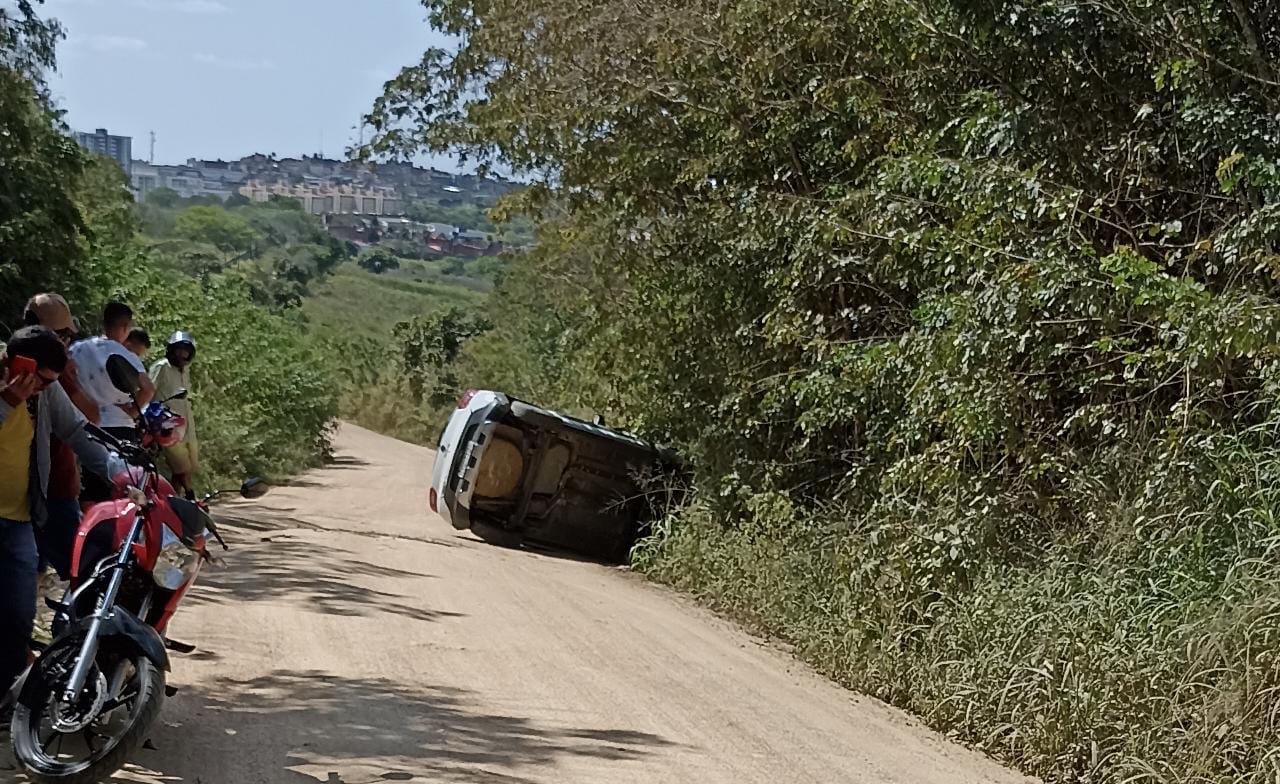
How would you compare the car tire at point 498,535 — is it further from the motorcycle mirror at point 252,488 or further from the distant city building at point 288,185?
the distant city building at point 288,185

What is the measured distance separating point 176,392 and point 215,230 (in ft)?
264

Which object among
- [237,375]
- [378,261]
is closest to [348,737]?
[237,375]

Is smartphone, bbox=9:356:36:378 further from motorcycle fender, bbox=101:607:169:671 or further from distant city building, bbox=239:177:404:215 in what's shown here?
distant city building, bbox=239:177:404:215

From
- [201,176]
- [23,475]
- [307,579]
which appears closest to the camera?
[23,475]

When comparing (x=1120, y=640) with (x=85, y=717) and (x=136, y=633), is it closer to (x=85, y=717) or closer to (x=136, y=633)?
(x=136, y=633)

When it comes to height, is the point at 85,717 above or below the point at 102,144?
below

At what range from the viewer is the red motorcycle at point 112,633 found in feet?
16.0

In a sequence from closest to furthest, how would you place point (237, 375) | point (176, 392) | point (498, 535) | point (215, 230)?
point (176, 392) < point (498, 535) < point (237, 375) < point (215, 230)

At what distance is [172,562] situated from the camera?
544 cm

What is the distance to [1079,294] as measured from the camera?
25.6 feet

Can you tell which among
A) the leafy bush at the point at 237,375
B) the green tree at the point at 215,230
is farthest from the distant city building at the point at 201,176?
the leafy bush at the point at 237,375

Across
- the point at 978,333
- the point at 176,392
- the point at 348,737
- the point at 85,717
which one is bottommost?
the point at 348,737

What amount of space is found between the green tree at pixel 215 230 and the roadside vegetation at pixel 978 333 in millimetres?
68653

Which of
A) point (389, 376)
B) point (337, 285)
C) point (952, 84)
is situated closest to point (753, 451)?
point (952, 84)
